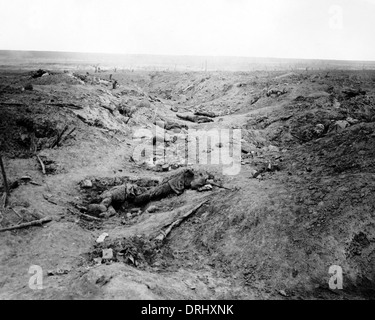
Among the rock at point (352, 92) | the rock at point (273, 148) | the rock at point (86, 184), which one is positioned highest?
the rock at point (352, 92)

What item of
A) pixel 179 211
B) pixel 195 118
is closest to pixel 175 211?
pixel 179 211

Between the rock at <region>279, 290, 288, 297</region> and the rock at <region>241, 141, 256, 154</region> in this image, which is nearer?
the rock at <region>279, 290, 288, 297</region>

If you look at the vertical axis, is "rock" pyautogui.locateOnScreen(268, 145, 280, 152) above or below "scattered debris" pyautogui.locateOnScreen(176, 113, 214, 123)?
below

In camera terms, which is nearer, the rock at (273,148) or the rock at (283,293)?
the rock at (283,293)

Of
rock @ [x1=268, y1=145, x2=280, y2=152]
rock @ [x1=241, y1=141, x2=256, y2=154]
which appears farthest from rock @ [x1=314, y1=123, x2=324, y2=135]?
rock @ [x1=241, y1=141, x2=256, y2=154]

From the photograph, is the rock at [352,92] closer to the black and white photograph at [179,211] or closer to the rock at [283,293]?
the black and white photograph at [179,211]

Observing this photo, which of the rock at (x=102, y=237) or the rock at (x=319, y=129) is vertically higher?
the rock at (x=319, y=129)

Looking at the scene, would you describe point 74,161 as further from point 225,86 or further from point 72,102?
point 225,86

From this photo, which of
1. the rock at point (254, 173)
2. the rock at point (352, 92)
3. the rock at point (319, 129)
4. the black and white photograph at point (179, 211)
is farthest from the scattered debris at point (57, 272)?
the rock at point (352, 92)

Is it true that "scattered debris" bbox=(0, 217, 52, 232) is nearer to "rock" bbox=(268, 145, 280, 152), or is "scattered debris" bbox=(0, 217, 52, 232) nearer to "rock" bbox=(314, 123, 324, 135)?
"rock" bbox=(268, 145, 280, 152)
